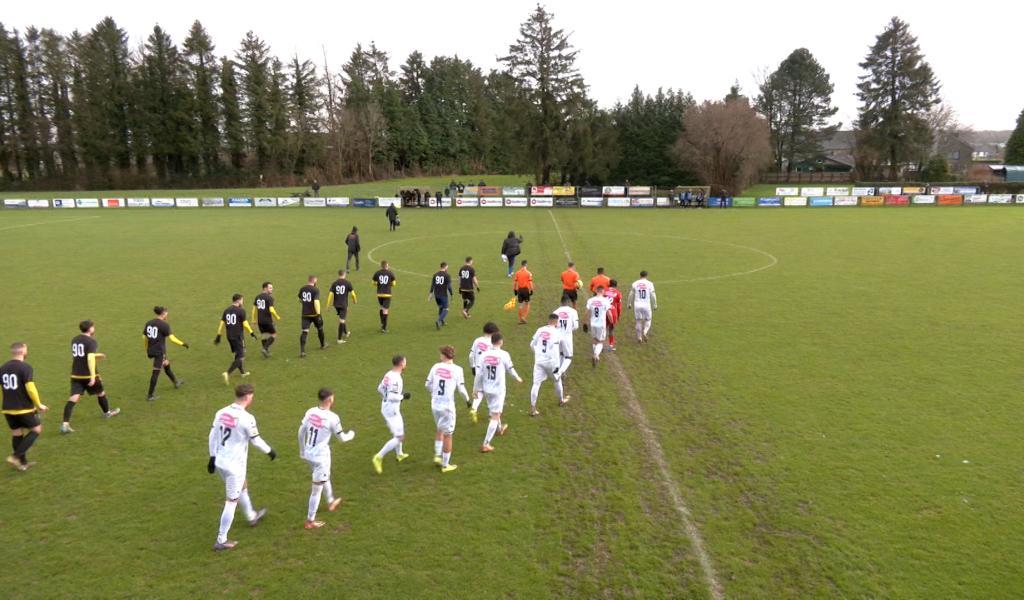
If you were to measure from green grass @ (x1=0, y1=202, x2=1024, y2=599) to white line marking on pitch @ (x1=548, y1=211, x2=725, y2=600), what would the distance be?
12 cm

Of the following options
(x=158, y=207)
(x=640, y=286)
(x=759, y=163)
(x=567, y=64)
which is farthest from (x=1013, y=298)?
(x=158, y=207)

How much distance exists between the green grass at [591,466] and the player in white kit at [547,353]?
754 millimetres

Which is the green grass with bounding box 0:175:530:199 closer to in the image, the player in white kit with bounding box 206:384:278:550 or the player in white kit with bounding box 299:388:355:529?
the player in white kit with bounding box 299:388:355:529

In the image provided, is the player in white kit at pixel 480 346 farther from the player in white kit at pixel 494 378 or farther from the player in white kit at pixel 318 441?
the player in white kit at pixel 318 441

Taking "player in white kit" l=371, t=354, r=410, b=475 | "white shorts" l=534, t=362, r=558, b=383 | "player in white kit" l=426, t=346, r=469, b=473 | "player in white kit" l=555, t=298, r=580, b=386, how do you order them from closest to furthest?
"player in white kit" l=371, t=354, r=410, b=475 < "player in white kit" l=426, t=346, r=469, b=473 < "white shorts" l=534, t=362, r=558, b=383 < "player in white kit" l=555, t=298, r=580, b=386

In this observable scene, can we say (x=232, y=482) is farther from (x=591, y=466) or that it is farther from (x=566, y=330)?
(x=566, y=330)

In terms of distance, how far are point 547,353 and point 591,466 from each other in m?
2.47

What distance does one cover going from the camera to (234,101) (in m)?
82.4

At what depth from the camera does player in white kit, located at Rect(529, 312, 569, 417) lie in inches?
436

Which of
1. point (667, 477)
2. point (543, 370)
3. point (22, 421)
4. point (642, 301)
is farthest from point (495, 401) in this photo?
point (22, 421)

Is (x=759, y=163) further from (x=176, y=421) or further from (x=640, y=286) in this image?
(x=176, y=421)

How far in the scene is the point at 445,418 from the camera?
29.8 feet

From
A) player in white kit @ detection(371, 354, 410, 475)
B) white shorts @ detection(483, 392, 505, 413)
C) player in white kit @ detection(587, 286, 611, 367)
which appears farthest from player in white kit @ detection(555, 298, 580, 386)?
player in white kit @ detection(371, 354, 410, 475)

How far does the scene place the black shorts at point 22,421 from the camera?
30.7 feet
